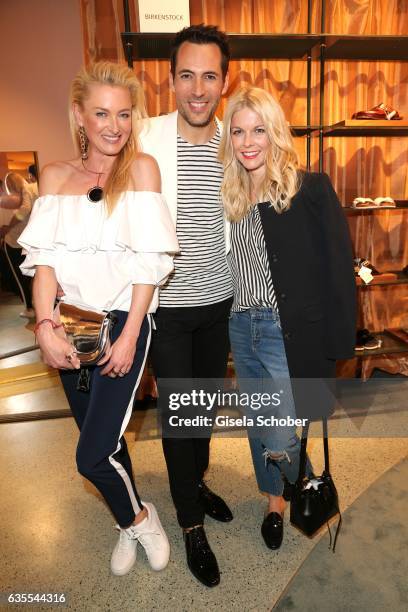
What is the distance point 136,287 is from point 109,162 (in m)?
0.47

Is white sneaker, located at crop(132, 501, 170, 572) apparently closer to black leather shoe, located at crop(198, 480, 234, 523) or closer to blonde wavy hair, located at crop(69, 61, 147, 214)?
black leather shoe, located at crop(198, 480, 234, 523)

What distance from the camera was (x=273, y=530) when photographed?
2.10 metres

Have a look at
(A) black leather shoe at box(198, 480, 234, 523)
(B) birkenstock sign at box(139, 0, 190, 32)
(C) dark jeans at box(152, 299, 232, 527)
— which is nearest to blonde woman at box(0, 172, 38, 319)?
(B) birkenstock sign at box(139, 0, 190, 32)

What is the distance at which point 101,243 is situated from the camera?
160 centimetres

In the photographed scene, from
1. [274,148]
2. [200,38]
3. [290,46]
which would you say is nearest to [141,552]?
[274,148]

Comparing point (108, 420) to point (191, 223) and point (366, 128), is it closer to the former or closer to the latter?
point (191, 223)

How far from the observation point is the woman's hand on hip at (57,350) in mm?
1629

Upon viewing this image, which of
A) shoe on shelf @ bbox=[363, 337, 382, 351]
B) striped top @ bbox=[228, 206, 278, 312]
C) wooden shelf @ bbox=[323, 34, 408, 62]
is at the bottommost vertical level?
shoe on shelf @ bbox=[363, 337, 382, 351]

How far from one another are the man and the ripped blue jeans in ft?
0.58

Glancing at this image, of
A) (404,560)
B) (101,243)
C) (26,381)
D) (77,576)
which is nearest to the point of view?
(404,560)

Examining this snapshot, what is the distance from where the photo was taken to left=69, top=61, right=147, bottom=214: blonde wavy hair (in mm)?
1571

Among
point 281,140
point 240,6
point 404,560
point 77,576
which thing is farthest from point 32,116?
point 404,560

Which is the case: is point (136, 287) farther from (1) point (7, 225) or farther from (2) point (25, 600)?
(1) point (7, 225)

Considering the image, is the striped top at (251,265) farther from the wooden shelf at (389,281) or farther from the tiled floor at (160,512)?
the wooden shelf at (389,281)
